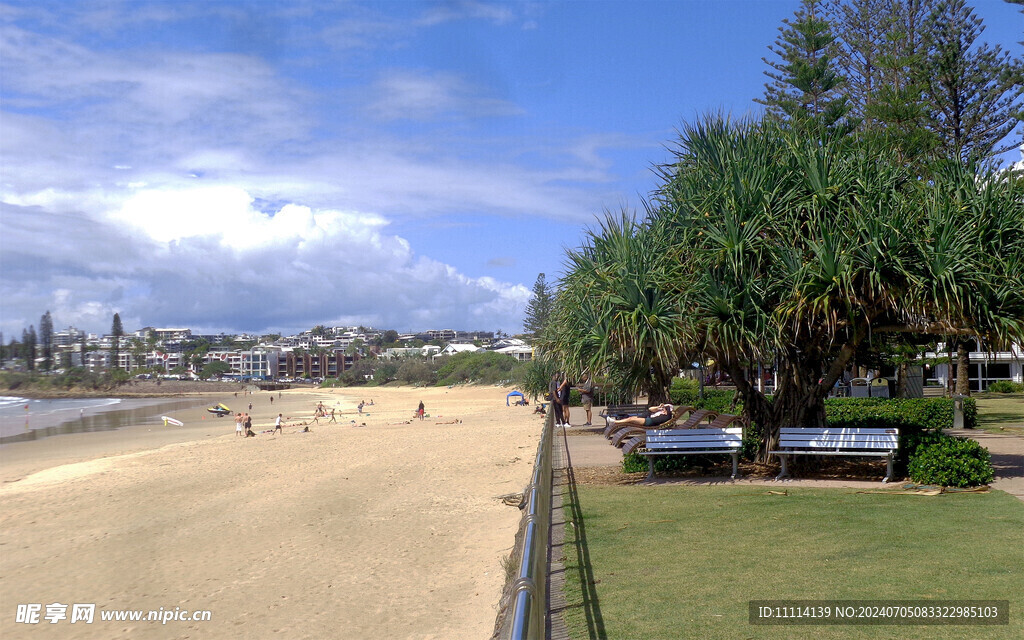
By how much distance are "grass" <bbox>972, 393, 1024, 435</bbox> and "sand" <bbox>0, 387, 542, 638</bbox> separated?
387 inches

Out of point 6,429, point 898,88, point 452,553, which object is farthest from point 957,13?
point 6,429

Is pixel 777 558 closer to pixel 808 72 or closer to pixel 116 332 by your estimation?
pixel 808 72

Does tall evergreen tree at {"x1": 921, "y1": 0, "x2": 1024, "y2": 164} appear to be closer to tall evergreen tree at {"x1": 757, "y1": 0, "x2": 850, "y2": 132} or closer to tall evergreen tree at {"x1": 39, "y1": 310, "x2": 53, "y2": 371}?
tall evergreen tree at {"x1": 757, "y1": 0, "x2": 850, "y2": 132}

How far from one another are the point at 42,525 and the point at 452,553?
291 inches

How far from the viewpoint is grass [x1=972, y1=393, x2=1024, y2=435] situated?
1656 centimetres

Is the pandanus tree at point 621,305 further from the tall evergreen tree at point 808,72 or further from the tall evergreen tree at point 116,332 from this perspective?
the tall evergreen tree at point 116,332

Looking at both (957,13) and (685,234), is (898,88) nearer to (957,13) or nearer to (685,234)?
(957,13)

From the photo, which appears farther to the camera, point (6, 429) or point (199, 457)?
point (6, 429)

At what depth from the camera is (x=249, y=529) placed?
10602mm

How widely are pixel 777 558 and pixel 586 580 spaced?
1526mm

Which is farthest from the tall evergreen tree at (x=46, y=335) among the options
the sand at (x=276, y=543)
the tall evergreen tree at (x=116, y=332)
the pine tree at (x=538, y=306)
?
the sand at (x=276, y=543)

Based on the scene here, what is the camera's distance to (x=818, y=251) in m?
9.33

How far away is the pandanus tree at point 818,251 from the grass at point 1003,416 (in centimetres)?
764

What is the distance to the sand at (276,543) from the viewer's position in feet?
22.7
